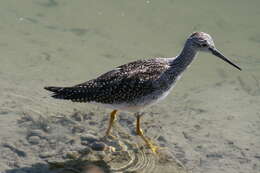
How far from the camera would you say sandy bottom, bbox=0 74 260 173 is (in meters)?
7.23

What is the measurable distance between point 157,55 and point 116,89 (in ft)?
11.5

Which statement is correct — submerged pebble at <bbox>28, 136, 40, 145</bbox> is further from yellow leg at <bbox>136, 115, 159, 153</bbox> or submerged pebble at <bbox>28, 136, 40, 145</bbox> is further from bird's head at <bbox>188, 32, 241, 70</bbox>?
bird's head at <bbox>188, 32, 241, 70</bbox>

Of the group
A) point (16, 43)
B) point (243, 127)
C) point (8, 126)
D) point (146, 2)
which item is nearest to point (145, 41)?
point (146, 2)

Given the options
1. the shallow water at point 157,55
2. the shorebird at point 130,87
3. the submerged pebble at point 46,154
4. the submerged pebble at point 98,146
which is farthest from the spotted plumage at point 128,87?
the shallow water at point 157,55

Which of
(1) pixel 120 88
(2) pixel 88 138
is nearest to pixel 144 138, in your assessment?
(2) pixel 88 138

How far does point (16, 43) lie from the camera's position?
1052 centimetres

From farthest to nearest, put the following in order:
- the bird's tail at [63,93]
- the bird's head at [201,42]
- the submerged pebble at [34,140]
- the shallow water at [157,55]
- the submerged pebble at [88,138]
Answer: the shallow water at [157,55] → the submerged pebble at [88,138] → the bird's head at [201,42] → the submerged pebble at [34,140] → the bird's tail at [63,93]

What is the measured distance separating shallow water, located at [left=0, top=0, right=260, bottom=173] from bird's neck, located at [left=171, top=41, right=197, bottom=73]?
1198 mm

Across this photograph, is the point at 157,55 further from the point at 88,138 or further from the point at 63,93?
the point at 63,93

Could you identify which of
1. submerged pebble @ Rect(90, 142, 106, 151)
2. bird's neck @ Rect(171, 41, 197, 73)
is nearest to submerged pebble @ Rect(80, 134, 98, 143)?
submerged pebble @ Rect(90, 142, 106, 151)

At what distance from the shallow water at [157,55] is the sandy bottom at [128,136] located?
0.08ft

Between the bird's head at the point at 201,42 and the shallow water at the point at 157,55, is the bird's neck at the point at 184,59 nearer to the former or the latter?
the bird's head at the point at 201,42

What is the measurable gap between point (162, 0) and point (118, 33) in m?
2.21

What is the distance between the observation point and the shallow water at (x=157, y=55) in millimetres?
7938
